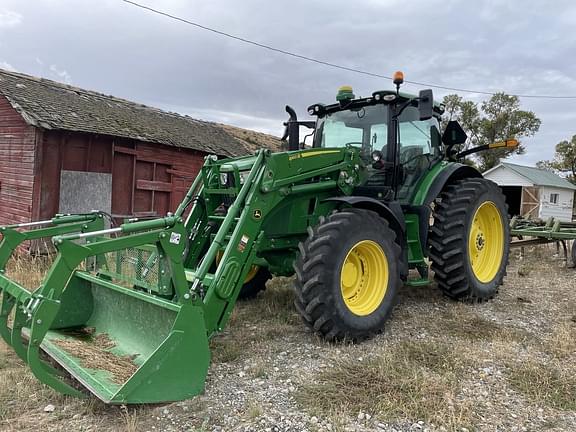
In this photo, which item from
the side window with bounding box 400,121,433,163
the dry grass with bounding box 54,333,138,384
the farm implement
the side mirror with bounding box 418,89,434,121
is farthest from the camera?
the farm implement

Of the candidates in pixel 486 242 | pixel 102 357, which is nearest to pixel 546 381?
pixel 486 242

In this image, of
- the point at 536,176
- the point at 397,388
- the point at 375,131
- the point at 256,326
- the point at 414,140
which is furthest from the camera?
the point at 536,176

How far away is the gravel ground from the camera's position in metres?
3.07

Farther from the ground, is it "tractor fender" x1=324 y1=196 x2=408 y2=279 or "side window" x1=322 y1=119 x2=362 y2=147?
"side window" x1=322 y1=119 x2=362 y2=147

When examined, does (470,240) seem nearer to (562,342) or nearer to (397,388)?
(562,342)

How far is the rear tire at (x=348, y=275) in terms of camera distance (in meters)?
4.08

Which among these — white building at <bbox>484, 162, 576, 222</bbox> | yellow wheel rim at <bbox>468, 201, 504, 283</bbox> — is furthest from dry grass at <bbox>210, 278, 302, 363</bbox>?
white building at <bbox>484, 162, 576, 222</bbox>

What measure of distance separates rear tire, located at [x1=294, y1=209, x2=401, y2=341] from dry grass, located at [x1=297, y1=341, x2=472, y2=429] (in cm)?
39

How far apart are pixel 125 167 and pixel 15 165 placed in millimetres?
2389

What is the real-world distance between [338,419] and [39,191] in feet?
30.6

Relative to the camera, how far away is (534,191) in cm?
2806

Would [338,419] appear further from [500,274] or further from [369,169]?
[500,274]

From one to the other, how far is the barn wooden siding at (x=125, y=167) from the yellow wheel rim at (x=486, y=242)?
24.2 feet

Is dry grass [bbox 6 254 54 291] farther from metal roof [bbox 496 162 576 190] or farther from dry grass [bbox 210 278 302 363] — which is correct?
metal roof [bbox 496 162 576 190]
